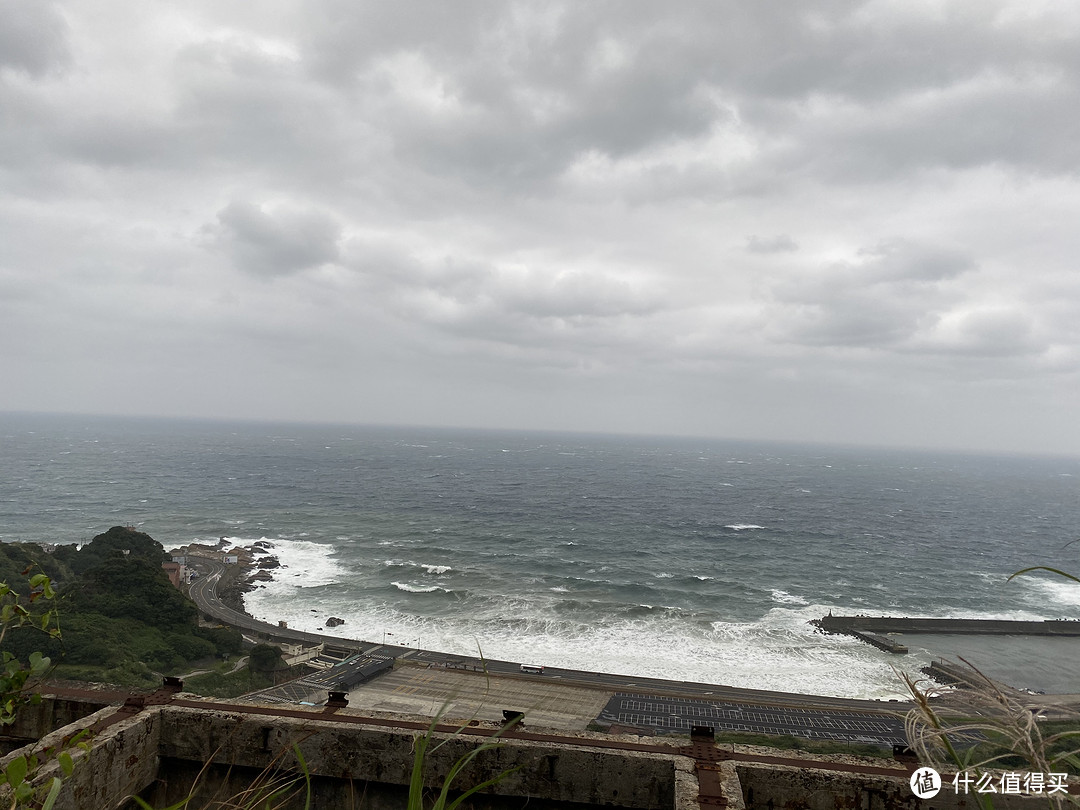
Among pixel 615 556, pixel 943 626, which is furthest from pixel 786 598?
pixel 615 556

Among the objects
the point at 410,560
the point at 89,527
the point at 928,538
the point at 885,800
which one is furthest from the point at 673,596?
the point at 89,527

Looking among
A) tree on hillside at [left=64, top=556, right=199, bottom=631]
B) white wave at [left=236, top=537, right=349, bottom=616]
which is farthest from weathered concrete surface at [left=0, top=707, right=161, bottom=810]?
white wave at [left=236, top=537, right=349, bottom=616]

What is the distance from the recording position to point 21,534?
222ft

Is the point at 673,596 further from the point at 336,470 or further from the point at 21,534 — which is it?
the point at 336,470

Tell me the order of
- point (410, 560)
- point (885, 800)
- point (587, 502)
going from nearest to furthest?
1. point (885, 800)
2. point (410, 560)
3. point (587, 502)

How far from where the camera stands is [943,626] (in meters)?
49.2

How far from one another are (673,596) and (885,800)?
163ft

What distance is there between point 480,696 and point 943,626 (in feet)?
135

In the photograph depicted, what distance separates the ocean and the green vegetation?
7.64 metres

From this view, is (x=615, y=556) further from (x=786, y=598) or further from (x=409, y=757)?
(x=409, y=757)

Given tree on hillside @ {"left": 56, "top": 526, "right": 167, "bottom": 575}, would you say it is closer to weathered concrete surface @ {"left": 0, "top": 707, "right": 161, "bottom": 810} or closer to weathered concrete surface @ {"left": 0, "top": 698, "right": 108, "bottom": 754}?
weathered concrete surface @ {"left": 0, "top": 698, "right": 108, "bottom": 754}

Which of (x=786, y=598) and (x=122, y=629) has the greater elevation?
(x=122, y=629)

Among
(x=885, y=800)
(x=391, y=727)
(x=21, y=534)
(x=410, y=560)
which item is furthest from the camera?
(x=21, y=534)

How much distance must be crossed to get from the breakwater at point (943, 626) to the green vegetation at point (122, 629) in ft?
152
